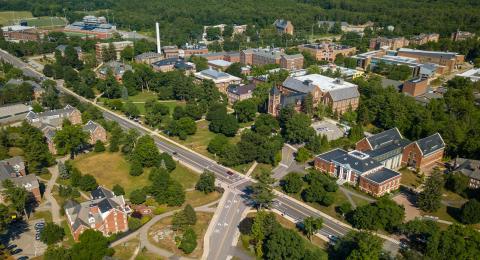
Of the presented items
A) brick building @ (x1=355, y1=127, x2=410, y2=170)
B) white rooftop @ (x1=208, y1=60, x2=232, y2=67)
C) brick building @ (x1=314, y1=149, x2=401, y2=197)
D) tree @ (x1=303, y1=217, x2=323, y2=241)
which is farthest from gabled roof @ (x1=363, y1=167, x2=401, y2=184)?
white rooftop @ (x1=208, y1=60, x2=232, y2=67)

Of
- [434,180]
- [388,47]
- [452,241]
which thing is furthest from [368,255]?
[388,47]

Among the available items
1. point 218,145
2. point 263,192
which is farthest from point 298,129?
point 263,192

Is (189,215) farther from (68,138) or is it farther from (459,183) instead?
(459,183)

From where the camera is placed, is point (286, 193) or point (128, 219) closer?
point (128, 219)

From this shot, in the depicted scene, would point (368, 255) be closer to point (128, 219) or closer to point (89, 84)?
point (128, 219)

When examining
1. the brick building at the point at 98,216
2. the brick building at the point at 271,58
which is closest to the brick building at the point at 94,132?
the brick building at the point at 98,216

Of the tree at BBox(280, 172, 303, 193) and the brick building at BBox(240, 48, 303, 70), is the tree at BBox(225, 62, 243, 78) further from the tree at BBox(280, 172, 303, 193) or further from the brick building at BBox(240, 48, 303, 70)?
the tree at BBox(280, 172, 303, 193)
